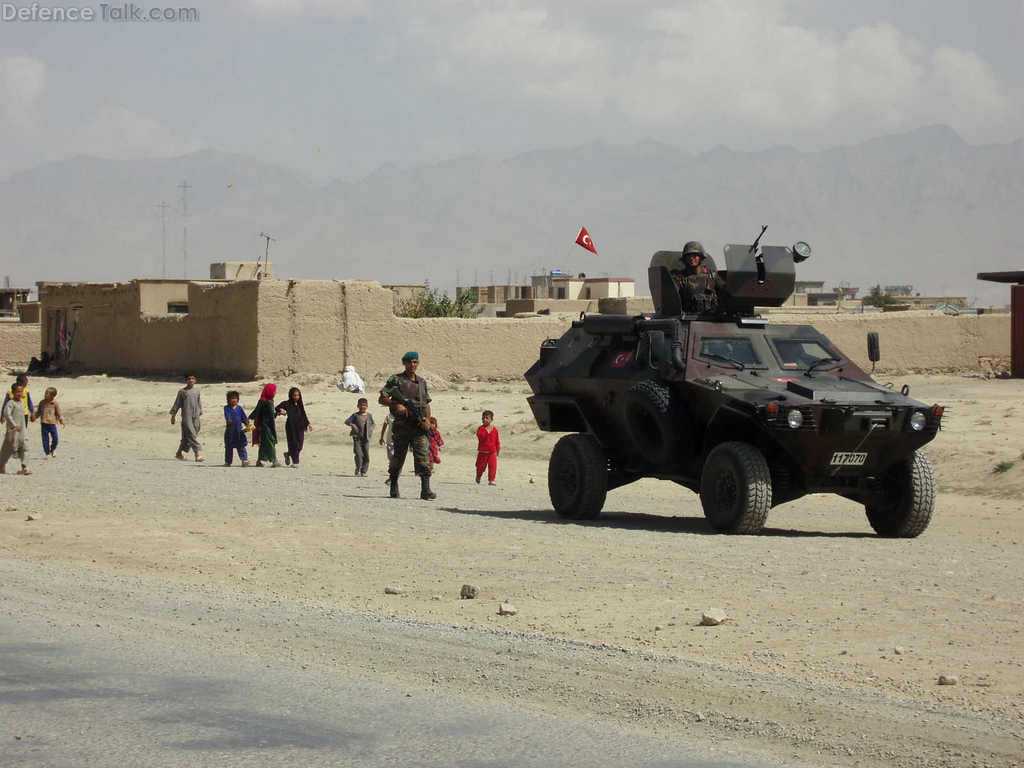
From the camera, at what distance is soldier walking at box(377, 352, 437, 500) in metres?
16.2

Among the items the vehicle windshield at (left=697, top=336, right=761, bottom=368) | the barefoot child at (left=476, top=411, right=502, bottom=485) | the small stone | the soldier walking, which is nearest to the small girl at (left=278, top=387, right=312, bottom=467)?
the barefoot child at (left=476, top=411, right=502, bottom=485)

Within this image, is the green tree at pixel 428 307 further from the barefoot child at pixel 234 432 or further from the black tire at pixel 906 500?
the black tire at pixel 906 500

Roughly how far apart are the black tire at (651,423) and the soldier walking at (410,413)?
2.77 metres

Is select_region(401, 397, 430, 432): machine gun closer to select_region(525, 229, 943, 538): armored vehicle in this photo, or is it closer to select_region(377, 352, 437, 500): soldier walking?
select_region(377, 352, 437, 500): soldier walking

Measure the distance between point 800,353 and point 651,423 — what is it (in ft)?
5.13

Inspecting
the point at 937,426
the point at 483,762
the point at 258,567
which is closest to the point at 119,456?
the point at 258,567

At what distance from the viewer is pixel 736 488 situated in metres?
13.0

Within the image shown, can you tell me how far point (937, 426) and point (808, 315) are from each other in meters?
33.6

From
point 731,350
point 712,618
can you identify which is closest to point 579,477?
point 731,350

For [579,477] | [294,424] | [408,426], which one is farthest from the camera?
[294,424]

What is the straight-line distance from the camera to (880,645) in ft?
27.0

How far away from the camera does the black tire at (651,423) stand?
1378cm

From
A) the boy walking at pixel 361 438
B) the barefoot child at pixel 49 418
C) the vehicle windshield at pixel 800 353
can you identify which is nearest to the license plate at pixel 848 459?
the vehicle windshield at pixel 800 353

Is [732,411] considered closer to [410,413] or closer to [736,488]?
[736,488]
